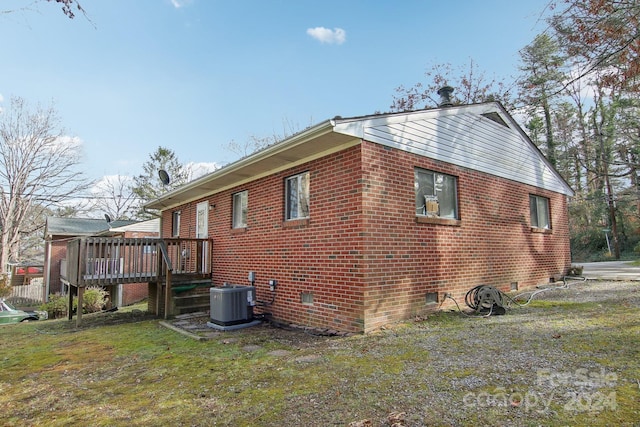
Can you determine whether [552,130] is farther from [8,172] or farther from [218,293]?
[8,172]

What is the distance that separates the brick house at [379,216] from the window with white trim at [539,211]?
9 centimetres

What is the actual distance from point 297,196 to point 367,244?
217 cm

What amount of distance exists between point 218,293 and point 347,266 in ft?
9.23

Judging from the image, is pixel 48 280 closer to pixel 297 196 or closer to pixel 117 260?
pixel 117 260

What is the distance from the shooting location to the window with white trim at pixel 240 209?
9.04 meters

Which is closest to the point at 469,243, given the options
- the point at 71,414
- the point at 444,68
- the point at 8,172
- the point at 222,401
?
the point at 222,401

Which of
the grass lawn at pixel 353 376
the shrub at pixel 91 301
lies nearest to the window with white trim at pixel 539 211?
the grass lawn at pixel 353 376

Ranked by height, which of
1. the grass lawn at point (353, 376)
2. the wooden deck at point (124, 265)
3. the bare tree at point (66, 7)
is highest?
the bare tree at point (66, 7)

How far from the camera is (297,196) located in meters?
7.34

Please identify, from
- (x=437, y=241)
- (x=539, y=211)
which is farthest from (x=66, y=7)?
(x=539, y=211)

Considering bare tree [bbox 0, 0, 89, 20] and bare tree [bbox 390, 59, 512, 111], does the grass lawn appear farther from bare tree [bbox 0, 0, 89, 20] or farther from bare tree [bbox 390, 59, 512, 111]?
bare tree [bbox 390, 59, 512, 111]

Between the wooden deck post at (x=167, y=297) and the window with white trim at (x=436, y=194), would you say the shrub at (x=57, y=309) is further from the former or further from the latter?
the window with white trim at (x=436, y=194)

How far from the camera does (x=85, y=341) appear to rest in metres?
6.54

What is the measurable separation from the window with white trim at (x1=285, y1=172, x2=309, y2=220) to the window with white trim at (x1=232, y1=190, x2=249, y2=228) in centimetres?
169
